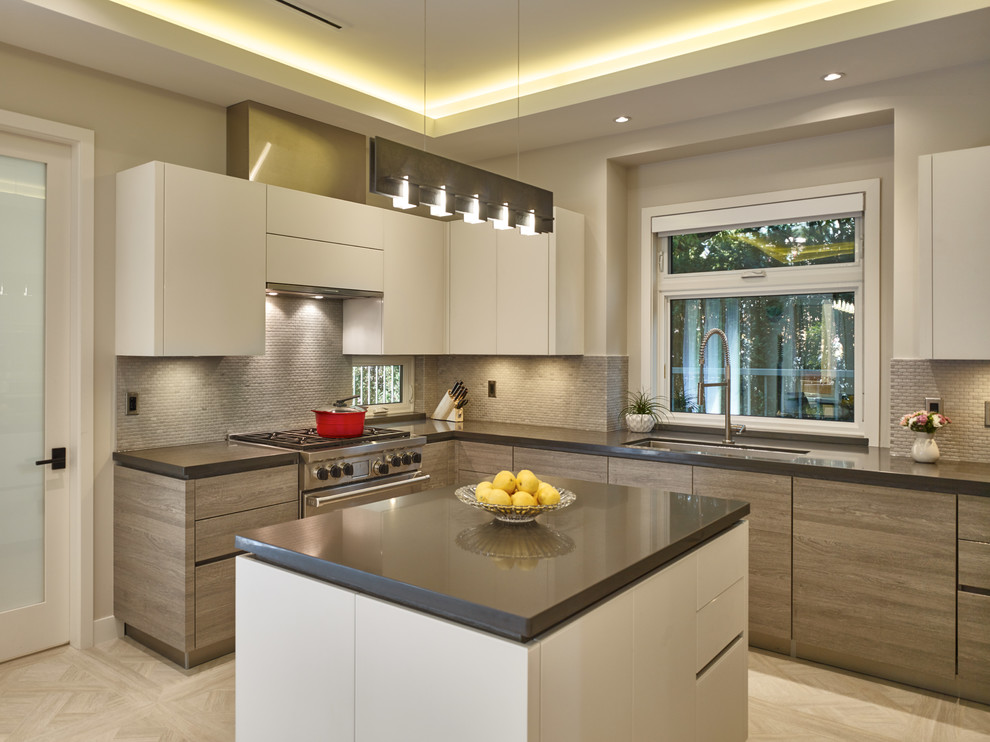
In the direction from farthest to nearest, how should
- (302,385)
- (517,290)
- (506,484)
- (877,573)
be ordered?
(517,290), (302,385), (877,573), (506,484)

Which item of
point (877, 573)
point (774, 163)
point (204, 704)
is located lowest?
point (204, 704)

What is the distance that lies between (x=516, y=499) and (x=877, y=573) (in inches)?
76.1

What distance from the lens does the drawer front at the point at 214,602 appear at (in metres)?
3.11

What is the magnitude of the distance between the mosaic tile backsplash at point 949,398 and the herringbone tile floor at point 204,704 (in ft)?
3.59

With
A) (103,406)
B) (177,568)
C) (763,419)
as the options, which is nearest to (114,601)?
(177,568)

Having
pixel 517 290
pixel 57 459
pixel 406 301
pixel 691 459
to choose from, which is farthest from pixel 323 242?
pixel 691 459

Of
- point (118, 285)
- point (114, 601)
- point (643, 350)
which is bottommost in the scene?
point (114, 601)

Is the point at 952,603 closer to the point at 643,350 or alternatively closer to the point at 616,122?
the point at 643,350

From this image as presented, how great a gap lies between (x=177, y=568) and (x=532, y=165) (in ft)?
10.5

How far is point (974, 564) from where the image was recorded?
283cm

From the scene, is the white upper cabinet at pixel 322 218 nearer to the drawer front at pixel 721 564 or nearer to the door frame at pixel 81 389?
the door frame at pixel 81 389

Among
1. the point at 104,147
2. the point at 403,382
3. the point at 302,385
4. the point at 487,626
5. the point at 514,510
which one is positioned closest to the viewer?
the point at 487,626

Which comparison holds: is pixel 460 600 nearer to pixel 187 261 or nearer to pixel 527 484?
pixel 527 484

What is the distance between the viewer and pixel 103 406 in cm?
344
